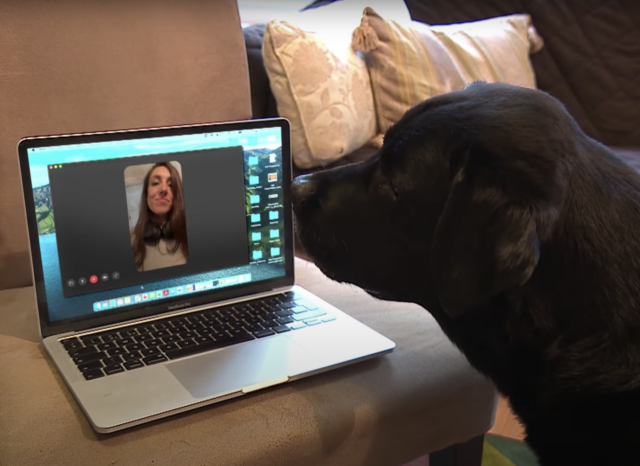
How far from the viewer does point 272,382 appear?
0.83 metres

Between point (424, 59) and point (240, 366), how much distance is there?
3.82 ft

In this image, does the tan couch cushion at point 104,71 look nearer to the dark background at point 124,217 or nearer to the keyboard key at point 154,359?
the dark background at point 124,217

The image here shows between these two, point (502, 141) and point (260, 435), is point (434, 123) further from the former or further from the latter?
point (260, 435)

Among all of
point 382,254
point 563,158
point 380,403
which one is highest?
point 563,158

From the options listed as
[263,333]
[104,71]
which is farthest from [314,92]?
[263,333]

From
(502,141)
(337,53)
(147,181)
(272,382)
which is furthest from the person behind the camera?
(337,53)

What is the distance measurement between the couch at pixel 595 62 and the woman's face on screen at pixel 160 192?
1352mm

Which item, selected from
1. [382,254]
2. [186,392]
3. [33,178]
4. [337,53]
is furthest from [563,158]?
[337,53]

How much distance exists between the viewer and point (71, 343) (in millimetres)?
912

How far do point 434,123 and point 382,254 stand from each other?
0.19m

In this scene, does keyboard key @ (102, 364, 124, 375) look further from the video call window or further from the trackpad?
the video call window

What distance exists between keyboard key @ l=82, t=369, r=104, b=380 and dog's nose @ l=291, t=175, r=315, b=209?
36cm

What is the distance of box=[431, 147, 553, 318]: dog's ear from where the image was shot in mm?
673

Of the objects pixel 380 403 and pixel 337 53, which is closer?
pixel 380 403
